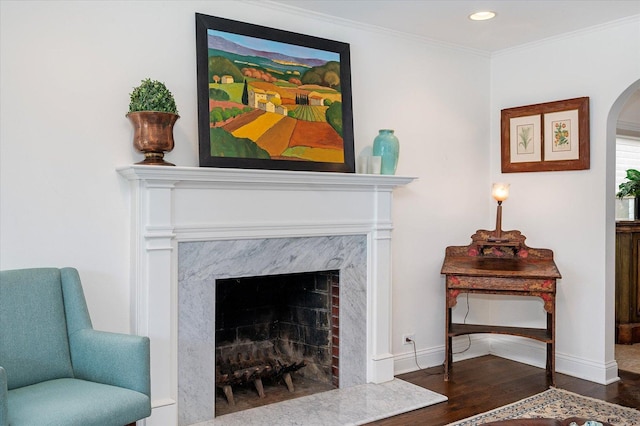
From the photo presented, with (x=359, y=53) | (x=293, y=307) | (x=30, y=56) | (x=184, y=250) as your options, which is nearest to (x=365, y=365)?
(x=293, y=307)

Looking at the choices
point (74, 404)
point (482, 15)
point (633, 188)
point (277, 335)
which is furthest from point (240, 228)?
point (633, 188)

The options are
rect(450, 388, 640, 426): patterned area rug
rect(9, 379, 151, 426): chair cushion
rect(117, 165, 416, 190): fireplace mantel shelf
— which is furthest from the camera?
rect(450, 388, 640, 426): patterned area rug

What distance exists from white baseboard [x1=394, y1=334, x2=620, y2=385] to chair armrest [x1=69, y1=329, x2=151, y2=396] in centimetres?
215

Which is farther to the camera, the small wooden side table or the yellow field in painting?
the small wooden side table

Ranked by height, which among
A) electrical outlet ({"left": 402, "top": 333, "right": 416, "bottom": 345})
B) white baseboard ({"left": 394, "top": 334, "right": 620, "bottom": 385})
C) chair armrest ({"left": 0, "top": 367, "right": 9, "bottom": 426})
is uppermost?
chair armrest ({"left": 0, "top": 367, "right": 9, "bottom": 426})

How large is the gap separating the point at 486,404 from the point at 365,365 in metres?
0.81

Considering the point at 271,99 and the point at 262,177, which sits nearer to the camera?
the point at 262,177

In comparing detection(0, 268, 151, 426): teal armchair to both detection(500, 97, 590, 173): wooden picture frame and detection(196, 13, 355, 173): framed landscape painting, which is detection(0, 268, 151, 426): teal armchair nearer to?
detection(196, 13, 355, 173): framed landscape painting

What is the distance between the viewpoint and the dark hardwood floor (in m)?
3.46

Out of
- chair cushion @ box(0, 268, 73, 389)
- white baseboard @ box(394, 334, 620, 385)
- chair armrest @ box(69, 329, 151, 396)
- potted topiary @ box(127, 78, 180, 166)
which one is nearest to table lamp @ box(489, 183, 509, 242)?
white baseboard @ box(394, 334, 620, 385)

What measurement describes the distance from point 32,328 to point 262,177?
1404 mm

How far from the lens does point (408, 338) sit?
14.3 feet

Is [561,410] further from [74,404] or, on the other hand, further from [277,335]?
[74,404]

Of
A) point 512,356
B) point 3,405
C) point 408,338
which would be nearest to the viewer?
point 3,405
